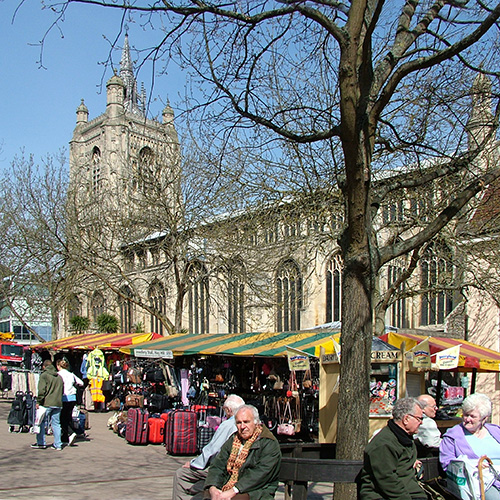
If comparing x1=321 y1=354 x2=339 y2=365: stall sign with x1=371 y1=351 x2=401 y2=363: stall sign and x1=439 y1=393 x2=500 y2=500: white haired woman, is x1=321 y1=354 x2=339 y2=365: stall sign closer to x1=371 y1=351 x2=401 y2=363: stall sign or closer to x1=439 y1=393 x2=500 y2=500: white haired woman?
x1=371 y1=351 x2=401 y2=363: stall sign

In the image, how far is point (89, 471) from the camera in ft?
28.8

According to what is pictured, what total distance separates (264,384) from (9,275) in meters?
19.6

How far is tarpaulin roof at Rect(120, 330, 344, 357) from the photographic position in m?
11.5

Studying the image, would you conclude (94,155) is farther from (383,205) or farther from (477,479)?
(477,479)

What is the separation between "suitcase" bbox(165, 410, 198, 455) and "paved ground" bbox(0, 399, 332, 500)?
0.20 m

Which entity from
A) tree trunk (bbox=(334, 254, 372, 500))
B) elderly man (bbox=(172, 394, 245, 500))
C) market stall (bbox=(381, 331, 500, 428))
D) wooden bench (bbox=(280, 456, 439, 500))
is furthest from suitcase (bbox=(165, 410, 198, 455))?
wooden bench (bbox=(280, 456, 439, 500))

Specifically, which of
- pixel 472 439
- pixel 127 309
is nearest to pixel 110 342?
pixel 472 439

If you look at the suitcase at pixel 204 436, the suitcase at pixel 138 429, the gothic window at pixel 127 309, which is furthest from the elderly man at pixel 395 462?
the gothic window at pixel 127 309

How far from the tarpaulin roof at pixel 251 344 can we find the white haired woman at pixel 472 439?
5.89 m

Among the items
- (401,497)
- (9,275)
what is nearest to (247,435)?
(401,497)

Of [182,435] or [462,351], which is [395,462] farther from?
[462,351]

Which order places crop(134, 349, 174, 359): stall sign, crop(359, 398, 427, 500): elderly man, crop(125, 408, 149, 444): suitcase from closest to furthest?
crop(359, 398, 427, 500): elderly man < crop(125, 408, 149, 444): suitcase < crop(134, 349, 174, 359): stall sign

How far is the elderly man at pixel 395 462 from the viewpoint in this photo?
4.16 m

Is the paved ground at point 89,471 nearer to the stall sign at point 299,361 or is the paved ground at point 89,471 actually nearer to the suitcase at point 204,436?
the suitcase at point 204,436
